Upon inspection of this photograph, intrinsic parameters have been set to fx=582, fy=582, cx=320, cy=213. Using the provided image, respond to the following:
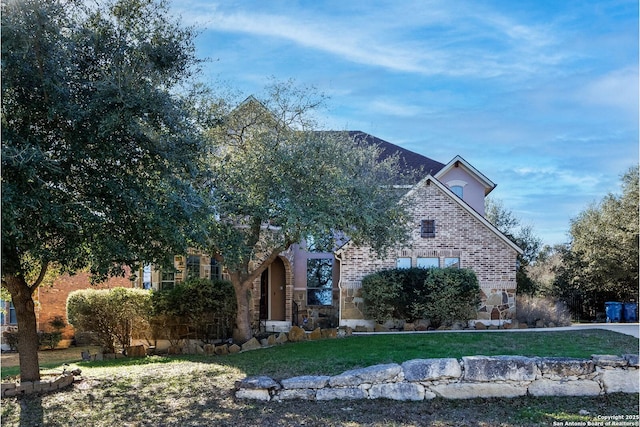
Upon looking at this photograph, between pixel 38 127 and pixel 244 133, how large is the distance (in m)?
7.55

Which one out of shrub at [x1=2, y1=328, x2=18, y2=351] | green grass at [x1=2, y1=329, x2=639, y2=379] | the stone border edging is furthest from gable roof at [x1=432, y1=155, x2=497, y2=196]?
shrub at [x1=2, y1=328, x2=18, y2=351]

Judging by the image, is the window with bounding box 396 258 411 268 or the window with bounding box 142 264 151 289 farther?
the window with bounding box 396 258 411 268

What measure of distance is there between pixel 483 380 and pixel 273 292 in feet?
47.2

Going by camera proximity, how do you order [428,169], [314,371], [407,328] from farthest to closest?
[428,169] → [407,328] → [314,371]

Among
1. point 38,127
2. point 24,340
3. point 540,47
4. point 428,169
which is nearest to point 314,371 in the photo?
point 24,340

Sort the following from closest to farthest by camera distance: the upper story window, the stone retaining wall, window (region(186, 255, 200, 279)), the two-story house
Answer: the stone retaining wall
window (region(186, 255, 200, 279))
the two-story house
the upper story window

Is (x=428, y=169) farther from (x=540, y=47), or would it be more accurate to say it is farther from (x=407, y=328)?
(x=540, y=47)

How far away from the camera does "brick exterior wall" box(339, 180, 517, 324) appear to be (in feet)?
66.0

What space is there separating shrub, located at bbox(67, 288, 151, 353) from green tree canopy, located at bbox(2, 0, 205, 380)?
286 inches

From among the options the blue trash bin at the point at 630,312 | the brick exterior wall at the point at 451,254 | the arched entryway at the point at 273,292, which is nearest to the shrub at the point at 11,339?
the arched entryway at the point at 273,292

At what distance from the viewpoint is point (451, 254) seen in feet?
67.2

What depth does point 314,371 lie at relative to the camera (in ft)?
34.8

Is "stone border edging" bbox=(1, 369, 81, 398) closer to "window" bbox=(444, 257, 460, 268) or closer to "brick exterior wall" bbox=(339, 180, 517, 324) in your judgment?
"brick exterior wall" bbox=(339, 180, 517, 324)

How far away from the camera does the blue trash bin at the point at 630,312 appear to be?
2458 centimetres
